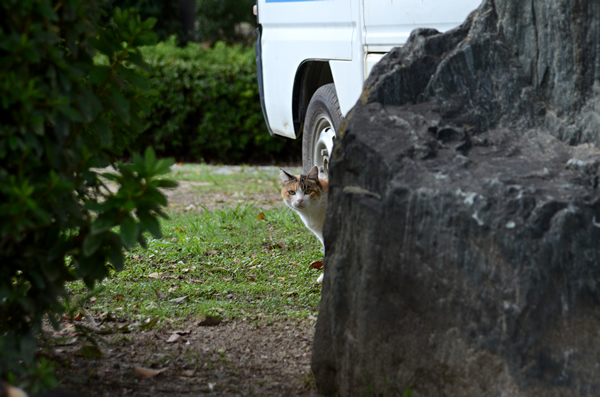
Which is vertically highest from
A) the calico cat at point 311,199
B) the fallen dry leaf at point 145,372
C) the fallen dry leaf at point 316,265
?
the calico cat at point 311,199

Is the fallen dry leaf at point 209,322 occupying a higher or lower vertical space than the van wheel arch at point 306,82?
lower

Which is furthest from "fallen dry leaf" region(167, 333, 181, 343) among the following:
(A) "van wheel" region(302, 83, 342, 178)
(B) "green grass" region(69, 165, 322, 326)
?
(A) "van wheel" region(302, 83, 342, 178)

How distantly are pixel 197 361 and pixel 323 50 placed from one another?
103 inches

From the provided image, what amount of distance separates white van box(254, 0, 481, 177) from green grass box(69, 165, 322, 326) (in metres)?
0.75

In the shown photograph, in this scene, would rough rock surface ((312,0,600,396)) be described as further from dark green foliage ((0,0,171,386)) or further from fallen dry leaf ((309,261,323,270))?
fallen dry leaf ((309,261,323,270))

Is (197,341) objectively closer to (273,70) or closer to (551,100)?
(551,100)

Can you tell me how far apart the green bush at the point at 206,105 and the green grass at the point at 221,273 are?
A: 3.62 metres

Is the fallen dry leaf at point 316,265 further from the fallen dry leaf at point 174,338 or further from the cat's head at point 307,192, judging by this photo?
the fallen dry leaf at point 174,338

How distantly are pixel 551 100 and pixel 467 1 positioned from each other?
843mm

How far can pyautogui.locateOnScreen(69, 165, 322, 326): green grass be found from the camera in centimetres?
351

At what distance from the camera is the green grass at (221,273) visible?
11.5 feet

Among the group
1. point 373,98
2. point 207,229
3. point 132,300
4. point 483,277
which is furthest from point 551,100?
point 207,229

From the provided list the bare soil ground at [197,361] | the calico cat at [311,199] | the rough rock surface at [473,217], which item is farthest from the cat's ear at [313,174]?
the rough rock surface at [473,217]

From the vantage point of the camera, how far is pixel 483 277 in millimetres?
2035
